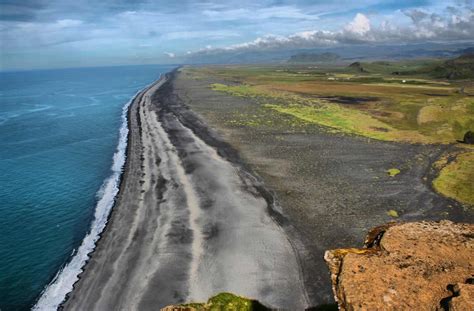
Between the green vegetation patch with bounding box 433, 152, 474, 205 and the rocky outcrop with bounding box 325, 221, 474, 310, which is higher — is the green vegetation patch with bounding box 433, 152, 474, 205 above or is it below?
below

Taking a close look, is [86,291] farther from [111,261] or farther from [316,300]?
[316,300]

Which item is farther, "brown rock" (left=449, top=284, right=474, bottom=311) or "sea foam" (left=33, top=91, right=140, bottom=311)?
"sea foam" (left=33, top=91, right=140, bottom=311)

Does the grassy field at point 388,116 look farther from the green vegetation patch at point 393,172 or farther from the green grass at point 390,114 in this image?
the green vegetation patch at point 393,172

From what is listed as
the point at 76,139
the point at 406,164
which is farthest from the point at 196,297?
the point at 76,139

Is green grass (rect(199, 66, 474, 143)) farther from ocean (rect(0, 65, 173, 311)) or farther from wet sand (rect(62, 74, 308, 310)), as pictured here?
wet sand (rect(62, 74, 308, 310))

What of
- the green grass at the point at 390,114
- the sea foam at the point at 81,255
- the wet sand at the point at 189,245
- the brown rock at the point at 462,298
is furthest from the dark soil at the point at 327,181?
the sea foam at the point at 81,255

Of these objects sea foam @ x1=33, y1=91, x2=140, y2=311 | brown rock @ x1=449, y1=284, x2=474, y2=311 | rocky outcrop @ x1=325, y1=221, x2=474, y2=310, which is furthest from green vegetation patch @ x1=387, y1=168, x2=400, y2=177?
brown rock @ x1=449, y1=284, x2=474, y2=311

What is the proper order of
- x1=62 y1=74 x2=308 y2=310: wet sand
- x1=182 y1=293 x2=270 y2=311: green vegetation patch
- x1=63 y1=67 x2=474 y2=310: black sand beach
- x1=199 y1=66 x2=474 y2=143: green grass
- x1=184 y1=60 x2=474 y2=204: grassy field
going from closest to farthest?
x1=182 y1=293 x2=270 y2=311: green vegetation patch
x1=62 y1=74 x2=308 y2=310: wet sand
x1=63 y1=67 x2=474 y2=310: black sand beach
x1=184 y1=60 x2=474 y2=204: grassy field
x1=199 y1=66 x2=474 y2=143: green grass

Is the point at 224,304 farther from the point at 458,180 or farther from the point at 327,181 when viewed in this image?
the point at 458,180
